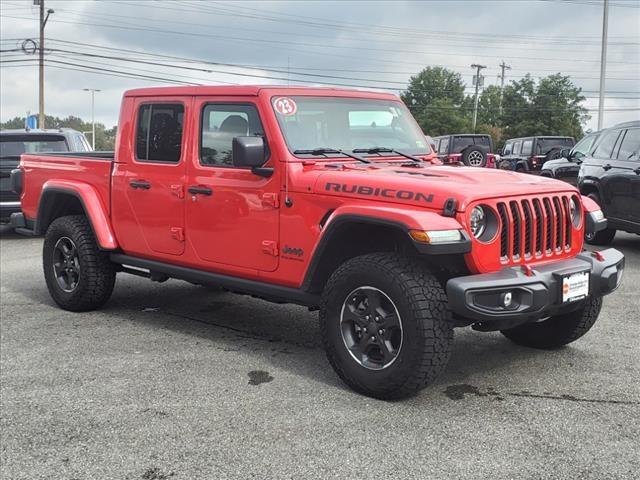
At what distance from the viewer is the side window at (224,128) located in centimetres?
506

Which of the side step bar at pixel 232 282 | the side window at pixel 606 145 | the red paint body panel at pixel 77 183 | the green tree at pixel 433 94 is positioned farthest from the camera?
the green tree at pixel 433 94

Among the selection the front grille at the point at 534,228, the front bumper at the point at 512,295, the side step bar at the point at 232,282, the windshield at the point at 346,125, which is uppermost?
the windshield at the point at 346,125

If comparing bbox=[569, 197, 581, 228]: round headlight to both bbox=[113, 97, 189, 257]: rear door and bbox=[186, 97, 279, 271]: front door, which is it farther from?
bbox=[113, 97, 189, 257]: rear door

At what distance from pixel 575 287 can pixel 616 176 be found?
5988 millimetres

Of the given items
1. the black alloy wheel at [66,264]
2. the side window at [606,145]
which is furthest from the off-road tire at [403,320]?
the side window at [606,145]

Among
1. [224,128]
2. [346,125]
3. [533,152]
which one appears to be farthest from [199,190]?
[533,152]

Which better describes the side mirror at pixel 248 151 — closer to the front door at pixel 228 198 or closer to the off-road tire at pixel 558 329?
the front door at pixel 228 198

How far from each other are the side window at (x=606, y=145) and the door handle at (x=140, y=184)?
682cm

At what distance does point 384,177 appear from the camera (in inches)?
172

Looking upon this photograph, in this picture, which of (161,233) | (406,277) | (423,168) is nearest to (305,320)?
(161,233)

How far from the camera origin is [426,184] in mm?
4156

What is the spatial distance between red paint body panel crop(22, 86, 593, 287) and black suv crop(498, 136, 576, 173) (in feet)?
53.4

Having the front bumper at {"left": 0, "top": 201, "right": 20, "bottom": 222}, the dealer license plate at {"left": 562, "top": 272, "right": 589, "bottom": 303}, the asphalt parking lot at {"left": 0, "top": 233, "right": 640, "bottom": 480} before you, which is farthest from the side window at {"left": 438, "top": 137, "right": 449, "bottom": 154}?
the dealer license plate at {"left": 562, "top": 272, "right": 589, "bottom": 303}

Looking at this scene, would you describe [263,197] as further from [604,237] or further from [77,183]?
[604,237]
